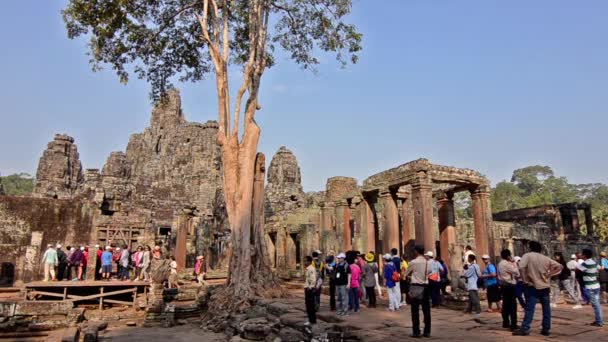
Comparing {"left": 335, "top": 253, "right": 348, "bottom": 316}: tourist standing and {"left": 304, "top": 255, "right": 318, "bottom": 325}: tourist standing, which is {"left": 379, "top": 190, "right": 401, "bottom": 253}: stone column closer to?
{"left": 335, "top": 253, "right": 348, "bottom": 316}: tourist standing

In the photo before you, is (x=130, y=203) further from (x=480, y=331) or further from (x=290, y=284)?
(x=480, y=331)

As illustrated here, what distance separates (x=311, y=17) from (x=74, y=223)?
1322 cm

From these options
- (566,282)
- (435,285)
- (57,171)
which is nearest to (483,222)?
(566,282)

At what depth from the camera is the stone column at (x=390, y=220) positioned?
13.0 meters

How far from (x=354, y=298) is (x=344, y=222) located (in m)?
8.57

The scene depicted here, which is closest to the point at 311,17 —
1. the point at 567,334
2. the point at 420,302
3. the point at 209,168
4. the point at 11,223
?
the point at 420,302

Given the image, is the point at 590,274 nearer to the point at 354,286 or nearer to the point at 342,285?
the point at 354,286

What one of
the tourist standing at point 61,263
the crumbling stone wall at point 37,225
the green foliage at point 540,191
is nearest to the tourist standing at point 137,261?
the tourist standing at point 61,263

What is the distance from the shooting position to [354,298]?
796 cm

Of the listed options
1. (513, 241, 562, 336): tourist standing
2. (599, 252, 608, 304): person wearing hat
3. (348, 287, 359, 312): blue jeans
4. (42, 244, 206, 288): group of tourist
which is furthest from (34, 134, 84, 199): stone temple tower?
(513, 241, 562, 336): tourist standing

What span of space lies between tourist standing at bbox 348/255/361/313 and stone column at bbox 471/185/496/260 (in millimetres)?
6120

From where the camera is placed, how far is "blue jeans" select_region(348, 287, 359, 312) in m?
7.89

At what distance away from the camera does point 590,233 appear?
24.8 m

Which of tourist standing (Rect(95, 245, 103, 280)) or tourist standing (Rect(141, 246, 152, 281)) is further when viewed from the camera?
tourist standing (Rect(95, 245, 103, 280))
